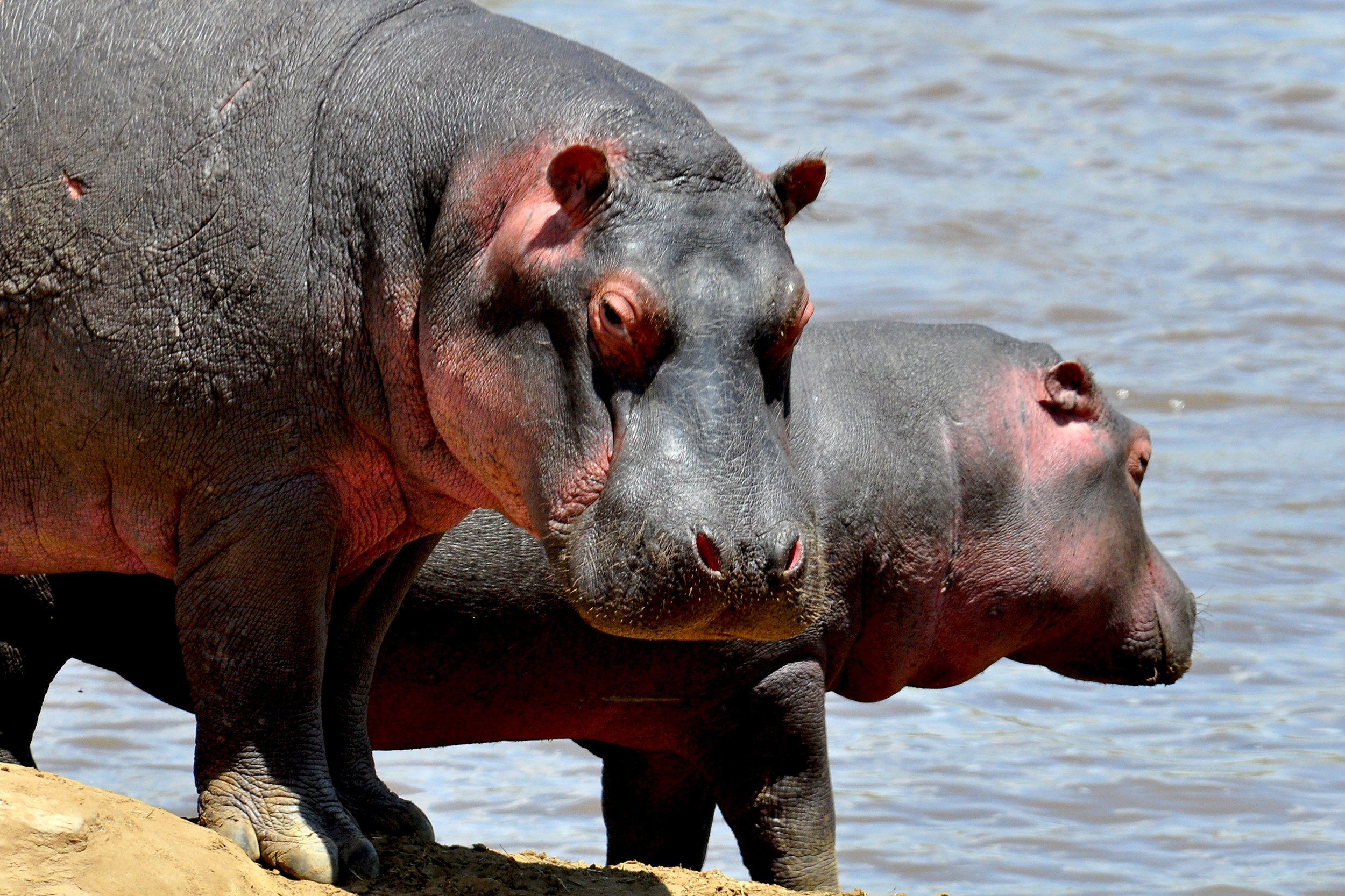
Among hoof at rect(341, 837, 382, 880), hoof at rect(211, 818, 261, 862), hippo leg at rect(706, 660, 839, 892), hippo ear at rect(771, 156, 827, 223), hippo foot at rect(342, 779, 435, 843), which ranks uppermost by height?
hippo ear at rect(771, 156, 827, 223)

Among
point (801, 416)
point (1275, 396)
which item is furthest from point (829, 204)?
point (801, 416)

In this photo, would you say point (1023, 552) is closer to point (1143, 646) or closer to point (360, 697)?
point (1143, 646)

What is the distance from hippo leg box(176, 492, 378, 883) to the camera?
186 inches

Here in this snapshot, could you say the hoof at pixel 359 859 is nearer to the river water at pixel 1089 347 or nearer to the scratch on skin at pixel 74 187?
the scratch on skin at pixel 74 187

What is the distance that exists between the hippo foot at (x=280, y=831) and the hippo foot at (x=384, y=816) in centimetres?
53

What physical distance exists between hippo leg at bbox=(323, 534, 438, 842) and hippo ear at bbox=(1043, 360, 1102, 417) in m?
3.02

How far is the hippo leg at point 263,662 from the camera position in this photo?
4734 mm

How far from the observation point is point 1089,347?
14188mm

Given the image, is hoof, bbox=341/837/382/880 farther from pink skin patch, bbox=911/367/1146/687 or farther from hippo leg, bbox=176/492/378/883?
pink skin patch, bbox=911/367/1146/687

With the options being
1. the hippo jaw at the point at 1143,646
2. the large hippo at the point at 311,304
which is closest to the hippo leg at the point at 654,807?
the hippo jaw at the point at 1143,646

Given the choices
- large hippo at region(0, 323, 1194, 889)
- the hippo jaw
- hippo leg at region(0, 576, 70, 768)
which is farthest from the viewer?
the hippo jaw

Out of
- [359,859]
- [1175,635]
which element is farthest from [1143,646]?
[359,859]

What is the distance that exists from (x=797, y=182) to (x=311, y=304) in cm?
113

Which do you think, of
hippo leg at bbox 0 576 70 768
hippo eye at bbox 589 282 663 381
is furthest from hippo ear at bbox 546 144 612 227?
hippo leg at bbox 0 576 70 768
